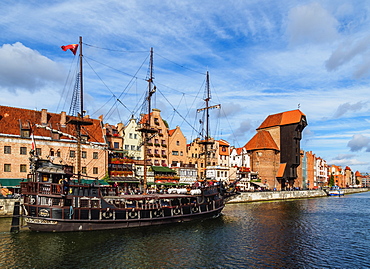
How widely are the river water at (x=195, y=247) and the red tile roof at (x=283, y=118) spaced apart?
221 feet

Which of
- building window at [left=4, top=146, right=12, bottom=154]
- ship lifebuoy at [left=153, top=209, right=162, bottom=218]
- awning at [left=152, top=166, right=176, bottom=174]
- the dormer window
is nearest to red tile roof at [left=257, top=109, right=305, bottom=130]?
awning at [left=152, top=166, right=176, bottom=174]

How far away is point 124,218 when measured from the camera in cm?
4062

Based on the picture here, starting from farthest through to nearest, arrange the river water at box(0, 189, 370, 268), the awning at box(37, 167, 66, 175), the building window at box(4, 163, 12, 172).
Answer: the building window at box(4, 163, 12, 172) → the awning at box(37, 167, 66, 175) → the river water at box(0, 189, 370, 268)

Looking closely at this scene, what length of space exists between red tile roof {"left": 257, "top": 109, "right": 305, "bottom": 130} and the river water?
221 ft

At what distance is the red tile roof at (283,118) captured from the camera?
4288 inches

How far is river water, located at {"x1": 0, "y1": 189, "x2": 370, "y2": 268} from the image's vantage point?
90.4 ft

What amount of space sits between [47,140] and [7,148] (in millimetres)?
6698

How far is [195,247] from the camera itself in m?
32.7

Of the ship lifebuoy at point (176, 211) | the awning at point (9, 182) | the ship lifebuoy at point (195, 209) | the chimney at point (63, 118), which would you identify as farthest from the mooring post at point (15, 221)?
the chimney at point (63, 118)

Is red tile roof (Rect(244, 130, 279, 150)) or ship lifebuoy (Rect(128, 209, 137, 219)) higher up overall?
red tile roof (Rect(244, 130, 279, 150))

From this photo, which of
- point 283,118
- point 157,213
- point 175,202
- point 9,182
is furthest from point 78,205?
point 283,118

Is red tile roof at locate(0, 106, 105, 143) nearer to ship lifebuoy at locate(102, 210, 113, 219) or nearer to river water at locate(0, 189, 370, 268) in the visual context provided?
river water at locate(0, 189, 370, 268)

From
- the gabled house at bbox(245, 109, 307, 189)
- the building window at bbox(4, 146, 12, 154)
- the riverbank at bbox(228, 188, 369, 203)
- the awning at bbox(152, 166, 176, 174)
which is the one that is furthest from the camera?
the gabled house at bbox(245, 109, 307, 189)

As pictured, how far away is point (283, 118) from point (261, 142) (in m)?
13.0
